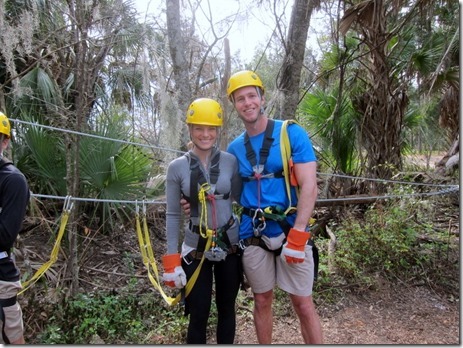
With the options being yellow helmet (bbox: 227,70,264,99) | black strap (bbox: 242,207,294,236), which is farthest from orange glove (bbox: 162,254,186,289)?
yellow helmet (bbox: 227,70,264,99)

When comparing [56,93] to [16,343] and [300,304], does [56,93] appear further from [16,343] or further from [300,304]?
[300,304]

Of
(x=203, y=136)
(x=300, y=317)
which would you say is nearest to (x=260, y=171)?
(x=203, y=136)

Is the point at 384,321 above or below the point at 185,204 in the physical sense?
below

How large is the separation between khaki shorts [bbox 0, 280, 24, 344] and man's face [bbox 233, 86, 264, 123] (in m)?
1.69

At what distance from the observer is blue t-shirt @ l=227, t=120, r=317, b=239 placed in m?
2.50

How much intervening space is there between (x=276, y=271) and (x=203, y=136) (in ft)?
3.34

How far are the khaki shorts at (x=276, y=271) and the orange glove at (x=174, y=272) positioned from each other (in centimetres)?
43

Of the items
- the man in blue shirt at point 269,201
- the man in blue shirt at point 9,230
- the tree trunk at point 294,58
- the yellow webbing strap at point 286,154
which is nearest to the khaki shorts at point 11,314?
the man in blue shirt at point 9,230

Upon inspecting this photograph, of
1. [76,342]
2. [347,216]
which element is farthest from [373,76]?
[76,342]

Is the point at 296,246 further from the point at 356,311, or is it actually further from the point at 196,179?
the point at 356,311

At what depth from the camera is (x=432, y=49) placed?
7090 millimetres

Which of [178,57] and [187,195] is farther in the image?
[178,57]

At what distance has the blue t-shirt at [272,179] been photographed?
2498 millimetres

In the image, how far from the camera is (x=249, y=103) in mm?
2543
